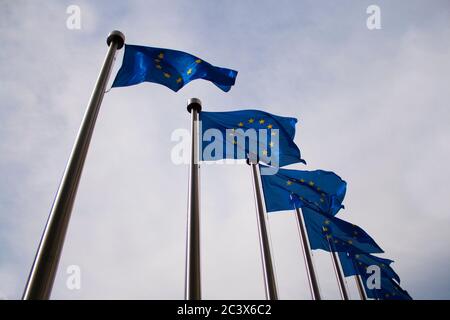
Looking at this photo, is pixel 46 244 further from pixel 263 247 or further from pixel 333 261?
pixel 333 261

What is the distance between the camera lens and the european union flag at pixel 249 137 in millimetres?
11648

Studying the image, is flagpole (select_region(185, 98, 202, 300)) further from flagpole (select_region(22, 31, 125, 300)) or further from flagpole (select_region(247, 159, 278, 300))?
flagpole (select_region(247, 159, 278, 300))

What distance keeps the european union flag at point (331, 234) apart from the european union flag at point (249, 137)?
425 cm

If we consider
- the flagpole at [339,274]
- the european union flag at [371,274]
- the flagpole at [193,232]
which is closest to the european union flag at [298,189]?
the flagpole at [339,274]

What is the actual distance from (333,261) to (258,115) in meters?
9.02

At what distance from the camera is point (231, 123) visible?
472 inches

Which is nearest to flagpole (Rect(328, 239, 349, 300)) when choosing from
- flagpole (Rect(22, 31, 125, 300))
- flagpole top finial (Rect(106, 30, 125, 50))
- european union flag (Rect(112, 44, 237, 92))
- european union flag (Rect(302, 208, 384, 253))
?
european union flag (Rect(302, 208, 384, 253))

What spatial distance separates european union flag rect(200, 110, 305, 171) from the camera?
11.6 meters

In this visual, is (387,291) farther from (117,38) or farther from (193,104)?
(117,38)

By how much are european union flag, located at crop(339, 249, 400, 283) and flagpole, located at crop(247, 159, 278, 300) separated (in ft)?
33.0

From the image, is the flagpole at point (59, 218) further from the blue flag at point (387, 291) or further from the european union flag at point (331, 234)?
the blue flag at point (387, 291)

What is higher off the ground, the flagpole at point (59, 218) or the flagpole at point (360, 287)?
the flagpole at point (360, 287)

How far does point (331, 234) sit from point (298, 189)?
11.8 feet
